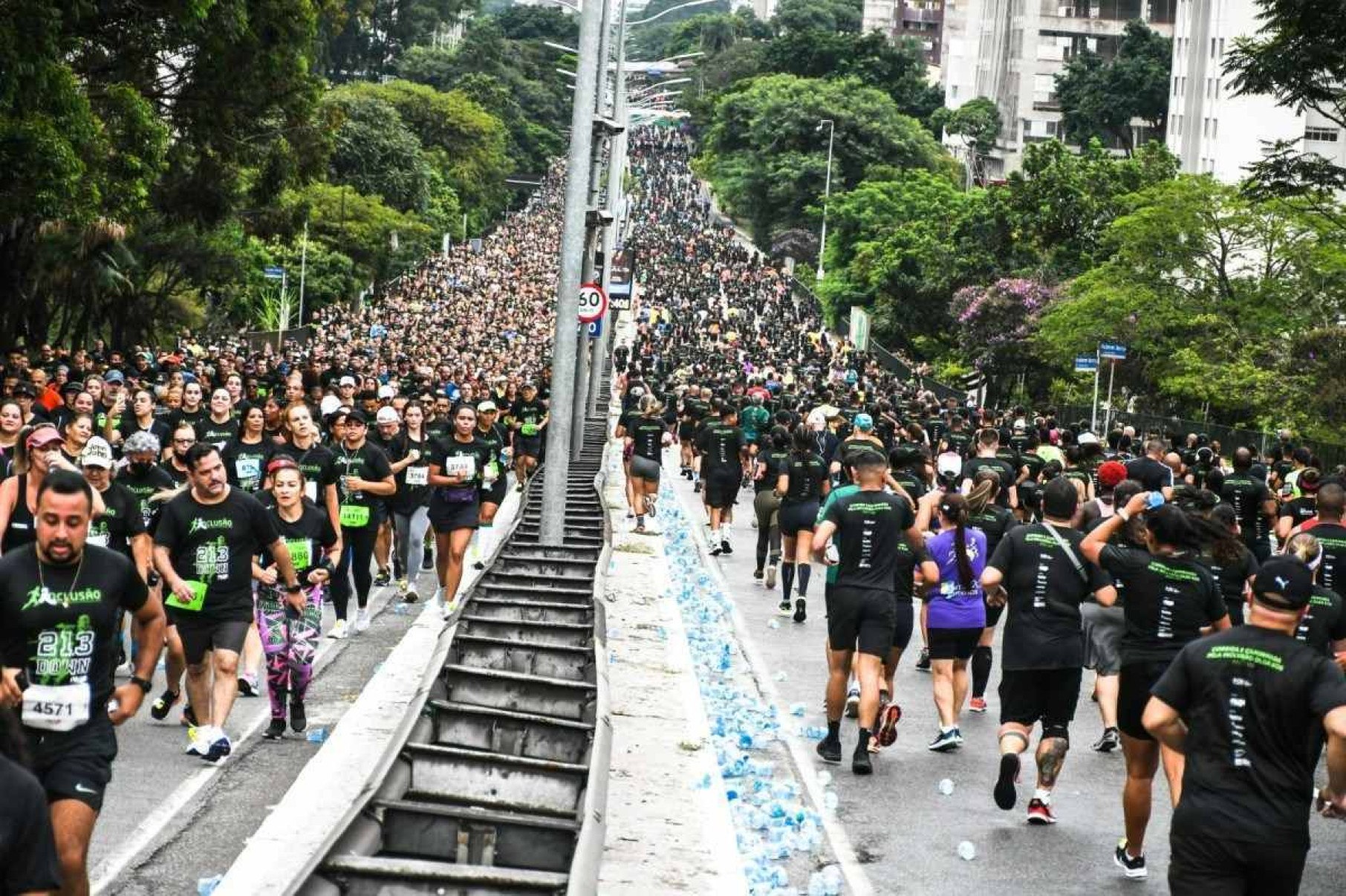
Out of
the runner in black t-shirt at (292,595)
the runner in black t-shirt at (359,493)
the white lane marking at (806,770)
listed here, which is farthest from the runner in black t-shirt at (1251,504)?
the runner in black t-shirt at (292,595)

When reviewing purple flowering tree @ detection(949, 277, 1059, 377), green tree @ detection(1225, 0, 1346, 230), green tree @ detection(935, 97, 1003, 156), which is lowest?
purple flowering tree @ detection(949, 277, 1059, 377)

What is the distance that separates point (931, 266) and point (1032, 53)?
48.0m

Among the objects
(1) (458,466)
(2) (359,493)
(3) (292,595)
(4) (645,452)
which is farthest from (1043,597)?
(4) (645,452)

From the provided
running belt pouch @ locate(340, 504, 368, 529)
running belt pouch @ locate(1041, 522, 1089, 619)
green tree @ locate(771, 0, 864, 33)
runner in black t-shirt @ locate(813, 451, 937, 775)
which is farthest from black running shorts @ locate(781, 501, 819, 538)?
green tree @ locate(771, 0, 864, 33)

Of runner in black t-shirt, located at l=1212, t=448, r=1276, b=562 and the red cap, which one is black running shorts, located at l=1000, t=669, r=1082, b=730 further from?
runner in black t-shirt, located at l=1212, t=448, r=1276, b=562

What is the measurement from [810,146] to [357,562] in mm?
89224

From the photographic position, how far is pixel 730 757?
11312mm

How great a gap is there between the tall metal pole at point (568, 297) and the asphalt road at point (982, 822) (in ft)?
12.9

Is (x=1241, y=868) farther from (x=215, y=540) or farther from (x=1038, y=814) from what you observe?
(x=215, y=540)

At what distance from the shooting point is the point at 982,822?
10320 mm

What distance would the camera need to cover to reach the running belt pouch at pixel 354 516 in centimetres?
1495

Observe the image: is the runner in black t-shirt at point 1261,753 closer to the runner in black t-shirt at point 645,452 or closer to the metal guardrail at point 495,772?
the metal guardrail at point 495,772

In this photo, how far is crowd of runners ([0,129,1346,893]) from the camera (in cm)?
643

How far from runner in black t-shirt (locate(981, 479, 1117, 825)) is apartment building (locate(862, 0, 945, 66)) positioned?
167358 millimetres
